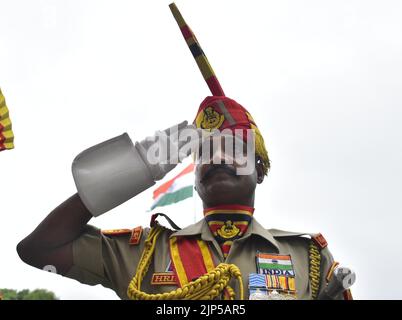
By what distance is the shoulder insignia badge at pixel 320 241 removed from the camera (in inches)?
189

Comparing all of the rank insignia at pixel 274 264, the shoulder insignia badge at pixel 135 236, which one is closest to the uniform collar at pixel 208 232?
the rank insignia at pixel 274 264

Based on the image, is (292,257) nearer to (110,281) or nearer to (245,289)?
(245,289)

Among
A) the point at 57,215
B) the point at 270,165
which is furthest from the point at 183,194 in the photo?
the point at 57,215

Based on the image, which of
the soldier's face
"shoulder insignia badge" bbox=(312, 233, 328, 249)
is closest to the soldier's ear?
the soldier's face

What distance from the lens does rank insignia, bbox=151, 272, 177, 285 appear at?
444 centimetres

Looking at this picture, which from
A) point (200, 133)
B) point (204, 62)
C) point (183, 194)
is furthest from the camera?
point (183, 194)

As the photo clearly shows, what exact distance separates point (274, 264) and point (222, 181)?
653mm

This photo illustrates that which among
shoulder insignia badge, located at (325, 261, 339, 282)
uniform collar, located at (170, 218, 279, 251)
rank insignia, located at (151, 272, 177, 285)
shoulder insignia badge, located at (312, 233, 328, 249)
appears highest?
uniform collar, located at (170, 218, 279, 251)

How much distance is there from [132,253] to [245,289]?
0.82 meters

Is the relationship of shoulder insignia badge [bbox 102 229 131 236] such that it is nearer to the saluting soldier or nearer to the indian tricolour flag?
the saluting soldier

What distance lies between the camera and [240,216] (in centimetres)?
475

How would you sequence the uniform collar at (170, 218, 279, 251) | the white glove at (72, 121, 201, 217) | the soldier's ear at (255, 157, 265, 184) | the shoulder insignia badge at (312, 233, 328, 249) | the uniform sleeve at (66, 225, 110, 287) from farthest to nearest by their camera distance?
the soldier's ear at (255, 157, 265, 184), the shoulder insignia badge at (312, 233, 328, 249), the uniform collar at (170, 218, 279, 251), the uniform sleeve at (66, 225, 110, 287), the white glove at (72, 121, 201, 217)

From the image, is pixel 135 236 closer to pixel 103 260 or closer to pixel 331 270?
pixel 103 260

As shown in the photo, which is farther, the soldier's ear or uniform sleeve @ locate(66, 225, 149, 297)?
the soldier's ear
